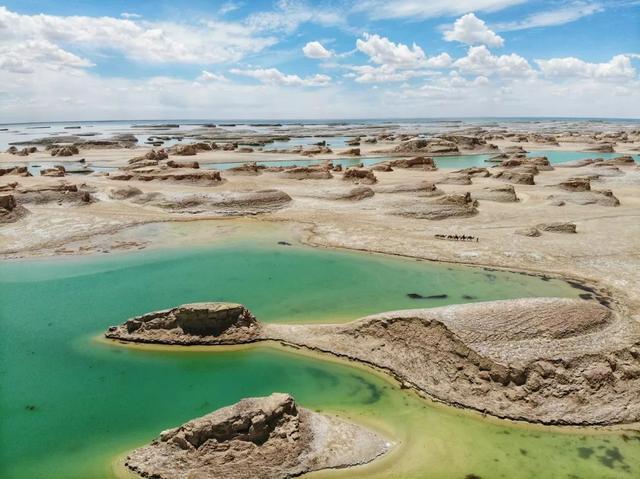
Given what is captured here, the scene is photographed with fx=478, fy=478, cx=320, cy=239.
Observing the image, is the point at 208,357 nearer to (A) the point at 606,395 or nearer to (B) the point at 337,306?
(B) the point at 337,306

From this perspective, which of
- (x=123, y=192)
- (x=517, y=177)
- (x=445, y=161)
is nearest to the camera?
(x=123, y=192)

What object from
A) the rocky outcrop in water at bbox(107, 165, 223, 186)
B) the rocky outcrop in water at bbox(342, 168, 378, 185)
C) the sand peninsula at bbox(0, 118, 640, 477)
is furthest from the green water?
the rocky outcrop in water at bbox(342, 168, 378, 185)

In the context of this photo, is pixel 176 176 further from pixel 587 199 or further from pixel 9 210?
pixel 587 199

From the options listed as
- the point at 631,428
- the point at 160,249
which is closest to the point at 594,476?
the point at 631,428

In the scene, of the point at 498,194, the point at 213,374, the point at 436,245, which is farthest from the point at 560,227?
the point at 213,374

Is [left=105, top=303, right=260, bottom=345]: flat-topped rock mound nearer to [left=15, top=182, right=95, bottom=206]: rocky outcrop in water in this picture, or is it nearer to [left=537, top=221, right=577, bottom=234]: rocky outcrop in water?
[left=537, top=221, right=577, bottom=234]: rocky outcrop in water

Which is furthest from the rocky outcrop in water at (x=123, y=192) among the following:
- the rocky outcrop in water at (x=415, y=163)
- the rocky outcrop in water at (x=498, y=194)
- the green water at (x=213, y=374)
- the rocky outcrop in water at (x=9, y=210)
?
the rocky outcrop in water at (x=415, y=163)
